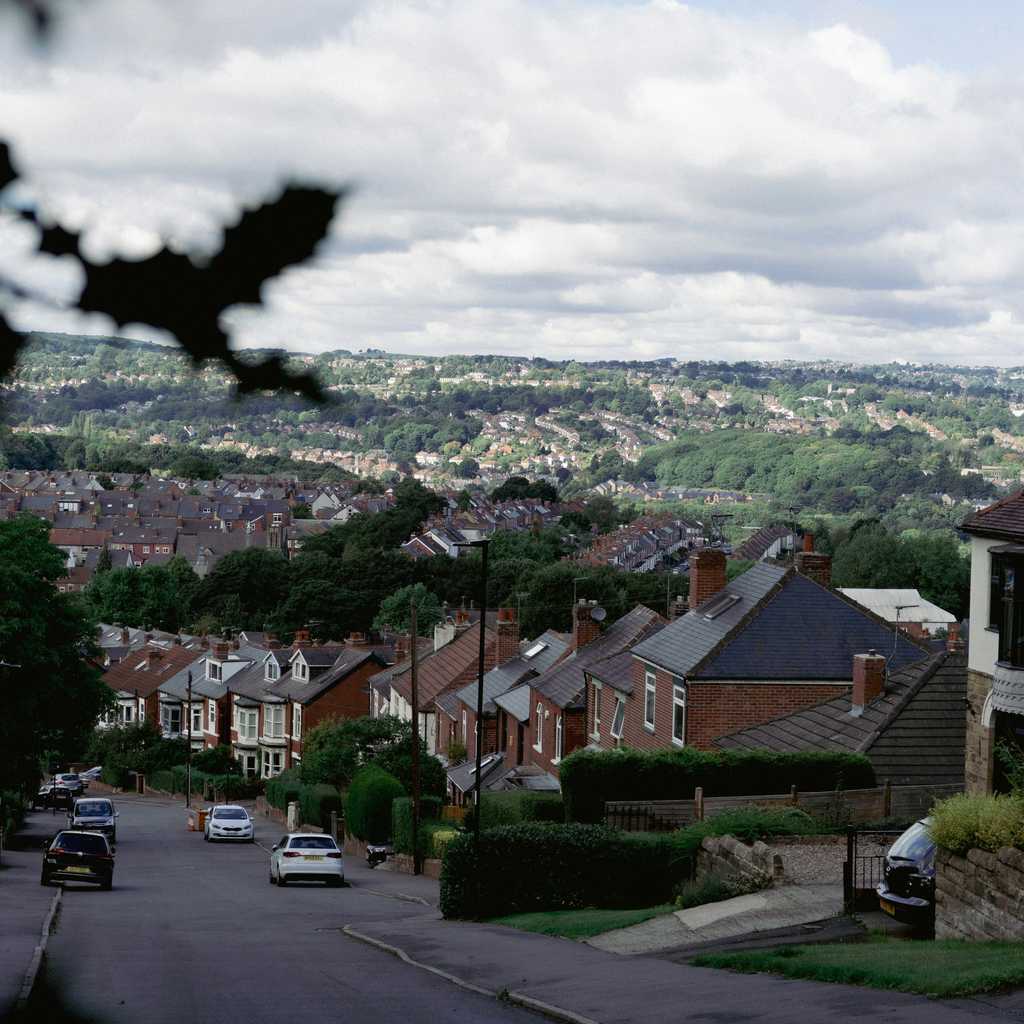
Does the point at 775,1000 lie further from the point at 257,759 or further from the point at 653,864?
the point at 257,759

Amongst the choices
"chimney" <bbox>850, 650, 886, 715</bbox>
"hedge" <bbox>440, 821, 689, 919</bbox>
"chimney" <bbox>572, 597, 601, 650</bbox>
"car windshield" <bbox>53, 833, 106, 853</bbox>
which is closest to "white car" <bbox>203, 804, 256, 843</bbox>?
"chimney" <bbox>572, 597, 601, 650</bbox>

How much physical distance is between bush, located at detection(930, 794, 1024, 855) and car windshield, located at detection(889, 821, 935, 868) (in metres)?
1.07

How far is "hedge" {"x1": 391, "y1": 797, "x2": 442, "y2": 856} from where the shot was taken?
38.8m

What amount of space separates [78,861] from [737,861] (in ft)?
49.8

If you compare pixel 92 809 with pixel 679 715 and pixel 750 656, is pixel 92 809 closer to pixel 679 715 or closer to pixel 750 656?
pixel 679 715

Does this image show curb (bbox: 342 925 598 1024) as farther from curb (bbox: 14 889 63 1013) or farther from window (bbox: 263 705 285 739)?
window (bbox: 263 705 285 739)

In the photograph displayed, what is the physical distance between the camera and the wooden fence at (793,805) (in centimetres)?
2719

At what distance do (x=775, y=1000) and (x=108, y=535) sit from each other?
167m

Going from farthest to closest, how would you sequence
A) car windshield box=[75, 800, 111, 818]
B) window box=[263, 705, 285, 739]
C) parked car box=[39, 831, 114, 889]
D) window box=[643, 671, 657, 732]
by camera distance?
window box=[263, 705, 285, 739], car windshield box=[75, 800, 111, 818], window box=[643, 671, 657, 732], parked car box=[39, 831, 114, 889]

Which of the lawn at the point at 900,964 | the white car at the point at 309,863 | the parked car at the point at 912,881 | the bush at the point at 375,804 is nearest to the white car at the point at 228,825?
the bush at the point at 375,804

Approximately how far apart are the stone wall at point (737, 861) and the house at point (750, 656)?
8.98 meters

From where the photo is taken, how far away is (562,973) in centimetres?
1720

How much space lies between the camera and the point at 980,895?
1586 cm

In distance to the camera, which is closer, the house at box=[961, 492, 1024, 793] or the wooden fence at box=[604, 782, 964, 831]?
the house at box=[961, 492, 1024, 793]
